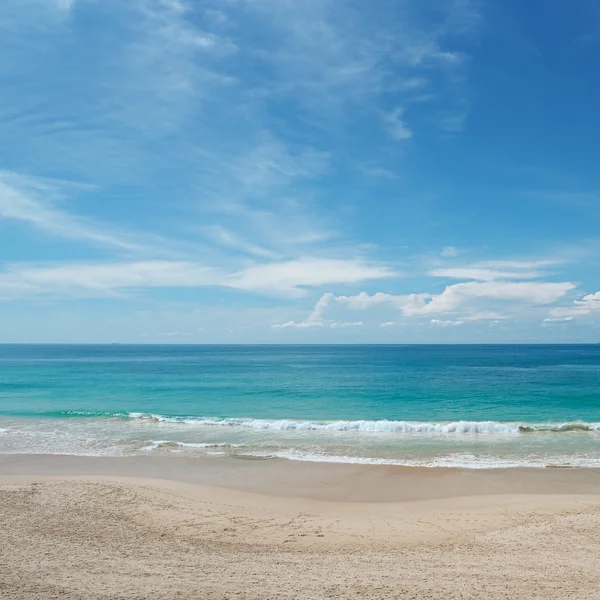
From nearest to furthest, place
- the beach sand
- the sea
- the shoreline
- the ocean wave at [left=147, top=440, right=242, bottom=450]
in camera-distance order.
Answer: the beach sand → the shoreline → the sea → the ocean wave at [left=147, top=440, right=242, bottom=450]

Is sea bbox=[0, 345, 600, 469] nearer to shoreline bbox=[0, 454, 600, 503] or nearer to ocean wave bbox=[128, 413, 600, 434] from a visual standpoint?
ocean wave bbox=[128, 413, 600, 434]

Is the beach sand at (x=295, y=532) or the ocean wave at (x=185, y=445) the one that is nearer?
the beach sand at (x=295, y=532)

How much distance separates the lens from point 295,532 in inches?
419

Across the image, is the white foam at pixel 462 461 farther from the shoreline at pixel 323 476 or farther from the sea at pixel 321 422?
the shoreline at pixel 323 476

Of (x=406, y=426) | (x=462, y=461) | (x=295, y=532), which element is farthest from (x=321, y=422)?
(x=295, y=532)

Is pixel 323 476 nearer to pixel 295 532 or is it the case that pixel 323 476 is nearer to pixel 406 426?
pixel 295 532

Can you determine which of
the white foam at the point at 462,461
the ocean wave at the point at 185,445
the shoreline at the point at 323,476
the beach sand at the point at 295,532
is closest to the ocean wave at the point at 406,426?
the ocean wave at the point at 185,445

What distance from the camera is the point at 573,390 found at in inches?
1619

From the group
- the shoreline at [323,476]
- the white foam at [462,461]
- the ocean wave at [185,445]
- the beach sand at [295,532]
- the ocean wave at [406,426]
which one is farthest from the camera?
the ocean wave at [406,426]

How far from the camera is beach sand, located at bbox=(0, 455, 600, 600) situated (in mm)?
7641

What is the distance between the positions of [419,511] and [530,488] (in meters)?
4.27

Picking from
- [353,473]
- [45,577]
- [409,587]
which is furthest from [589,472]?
[45,577]

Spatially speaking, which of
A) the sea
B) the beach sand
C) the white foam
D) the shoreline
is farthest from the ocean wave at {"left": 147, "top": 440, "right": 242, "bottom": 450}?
the beach sand

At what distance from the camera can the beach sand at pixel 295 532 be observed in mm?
7641
